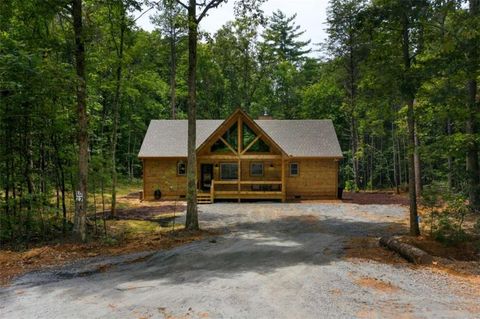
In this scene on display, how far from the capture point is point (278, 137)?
26.6m

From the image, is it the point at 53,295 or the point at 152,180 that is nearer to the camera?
the point at 53,295

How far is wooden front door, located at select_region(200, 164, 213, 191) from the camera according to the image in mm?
24856

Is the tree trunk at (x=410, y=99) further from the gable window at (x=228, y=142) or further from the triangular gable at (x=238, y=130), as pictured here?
the gable window at (x=228, y=142)

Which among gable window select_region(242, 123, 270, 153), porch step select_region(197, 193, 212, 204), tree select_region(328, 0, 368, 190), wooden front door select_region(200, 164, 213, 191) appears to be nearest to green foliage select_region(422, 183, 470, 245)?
gable window select_region(242, 123, 270, 153)

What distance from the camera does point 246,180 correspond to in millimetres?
24688

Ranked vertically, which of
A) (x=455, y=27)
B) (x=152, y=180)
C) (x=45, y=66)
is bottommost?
(x=152, y=180)

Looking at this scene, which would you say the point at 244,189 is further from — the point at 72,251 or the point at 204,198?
the point at 72,251

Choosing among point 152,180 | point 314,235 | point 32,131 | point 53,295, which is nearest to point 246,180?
point 152,180

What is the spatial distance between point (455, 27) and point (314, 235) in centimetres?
728

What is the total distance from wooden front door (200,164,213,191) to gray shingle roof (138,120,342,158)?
1.53 meters

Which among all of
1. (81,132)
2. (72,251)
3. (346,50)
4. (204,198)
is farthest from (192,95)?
(346,50)

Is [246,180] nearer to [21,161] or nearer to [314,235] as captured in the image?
[314,235]

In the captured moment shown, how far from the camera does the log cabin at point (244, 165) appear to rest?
2359 cm

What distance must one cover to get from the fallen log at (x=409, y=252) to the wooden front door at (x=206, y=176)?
15.5 m
